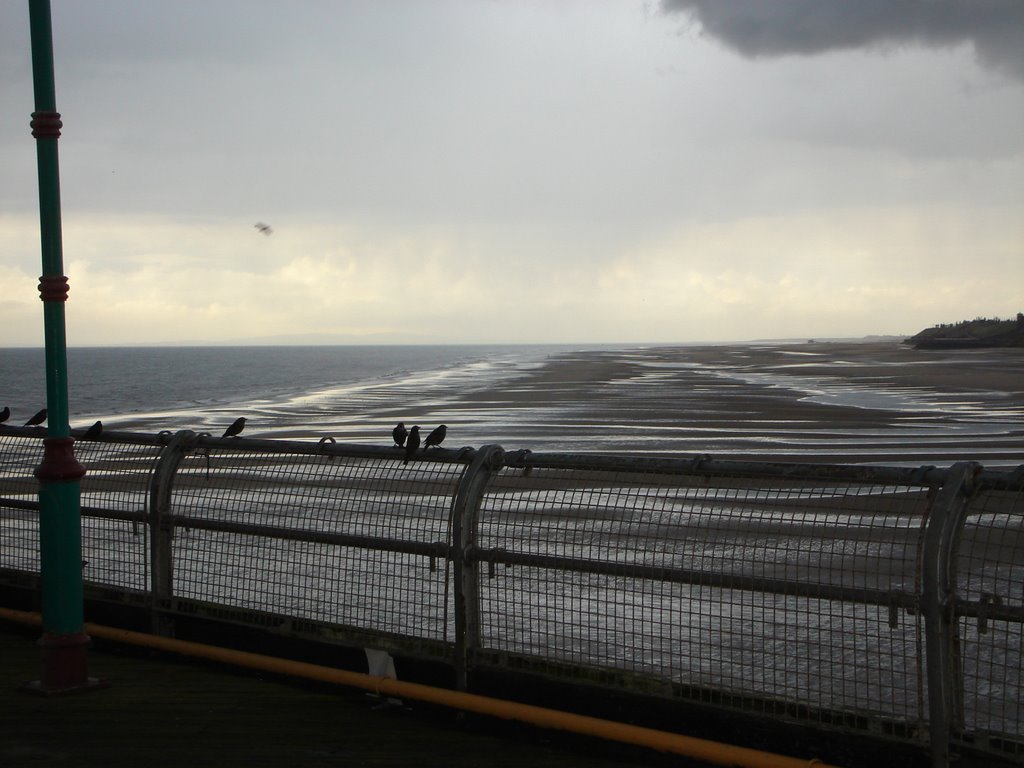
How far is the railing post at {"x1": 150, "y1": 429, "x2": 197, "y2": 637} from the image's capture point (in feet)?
21.7

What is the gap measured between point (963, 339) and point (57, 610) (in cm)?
12163

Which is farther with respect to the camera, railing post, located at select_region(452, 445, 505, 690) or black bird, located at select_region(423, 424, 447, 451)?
black bird, located at select_region(423, 424, 447, 451)

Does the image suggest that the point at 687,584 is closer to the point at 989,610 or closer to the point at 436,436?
the point at 436,436

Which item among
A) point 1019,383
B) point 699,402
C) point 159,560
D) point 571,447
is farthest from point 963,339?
Answer: point 159,560

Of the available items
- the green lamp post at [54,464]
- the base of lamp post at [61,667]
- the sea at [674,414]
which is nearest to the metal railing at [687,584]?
the green lamp post at [54,464]

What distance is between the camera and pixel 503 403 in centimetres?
4228

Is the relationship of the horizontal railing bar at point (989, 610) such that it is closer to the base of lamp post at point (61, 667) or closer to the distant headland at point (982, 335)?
the base of lamp post at point (61, 667)

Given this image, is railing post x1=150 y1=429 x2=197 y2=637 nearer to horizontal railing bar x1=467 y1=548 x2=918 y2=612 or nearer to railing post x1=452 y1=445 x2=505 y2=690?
railing post x1=452 y1=445 x2=505 y2=690

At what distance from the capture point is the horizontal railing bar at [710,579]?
14.4 ft

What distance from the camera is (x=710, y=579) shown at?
15.8ft

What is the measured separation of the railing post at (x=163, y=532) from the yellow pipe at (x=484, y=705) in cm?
15

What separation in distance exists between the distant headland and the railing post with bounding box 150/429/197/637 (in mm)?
109530

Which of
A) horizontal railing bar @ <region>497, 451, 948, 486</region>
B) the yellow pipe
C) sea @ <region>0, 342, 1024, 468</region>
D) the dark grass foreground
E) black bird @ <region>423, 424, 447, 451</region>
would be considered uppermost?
black bird @ <region>423, 424, 447, 451</region>

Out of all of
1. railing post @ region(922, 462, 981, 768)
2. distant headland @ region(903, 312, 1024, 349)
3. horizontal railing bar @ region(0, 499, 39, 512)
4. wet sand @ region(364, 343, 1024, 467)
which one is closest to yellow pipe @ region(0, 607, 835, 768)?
railing post @ region(922, 462, 981, 768)
